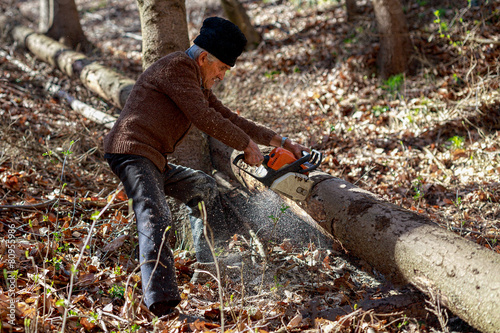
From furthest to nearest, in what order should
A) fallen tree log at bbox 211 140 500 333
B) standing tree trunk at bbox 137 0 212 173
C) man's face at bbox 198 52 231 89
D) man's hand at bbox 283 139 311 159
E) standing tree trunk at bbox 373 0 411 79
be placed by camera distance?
standing tree trunk at bbox 373 0 411 79 < standing tree trunk at bbox 137 0 212 173 < man's hand at bbox 283 139 311 159 < man's face at bbox 198 52 231 89 < fallen tree log at bbox 211 140 500 333

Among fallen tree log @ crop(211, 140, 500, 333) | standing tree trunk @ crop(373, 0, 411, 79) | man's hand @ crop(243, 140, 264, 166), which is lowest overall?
fallen tree log @ crop(211, 140, 500, 333)

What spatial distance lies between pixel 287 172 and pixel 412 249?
1199 mm

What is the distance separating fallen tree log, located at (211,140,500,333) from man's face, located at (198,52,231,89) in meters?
1.28

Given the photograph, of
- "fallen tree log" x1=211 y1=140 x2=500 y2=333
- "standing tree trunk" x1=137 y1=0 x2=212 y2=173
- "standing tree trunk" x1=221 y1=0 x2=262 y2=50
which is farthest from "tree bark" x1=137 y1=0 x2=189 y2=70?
"standing tree trunk" x1=221 y1=0 x2=262 y2=50

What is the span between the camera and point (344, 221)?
3.30 m

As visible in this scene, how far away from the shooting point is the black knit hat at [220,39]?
123 inches

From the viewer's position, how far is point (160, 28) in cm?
441

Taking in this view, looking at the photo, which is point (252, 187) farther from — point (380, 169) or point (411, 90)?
point (411, 90)

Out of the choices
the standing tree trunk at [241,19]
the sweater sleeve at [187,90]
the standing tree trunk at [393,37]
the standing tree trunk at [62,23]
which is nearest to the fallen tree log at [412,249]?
the sweater sleeve at [187,90]

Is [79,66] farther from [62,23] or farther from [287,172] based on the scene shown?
[287,172]

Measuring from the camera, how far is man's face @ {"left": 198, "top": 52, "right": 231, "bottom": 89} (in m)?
3.25

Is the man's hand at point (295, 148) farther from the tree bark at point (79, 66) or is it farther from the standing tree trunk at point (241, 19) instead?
the standing tree trunk at point (241, 19)

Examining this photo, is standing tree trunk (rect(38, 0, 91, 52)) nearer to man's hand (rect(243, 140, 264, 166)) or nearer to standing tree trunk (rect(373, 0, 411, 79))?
standing tree trunk (rect(373, 0, 411, 79))

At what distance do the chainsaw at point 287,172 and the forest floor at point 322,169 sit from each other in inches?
10.1
